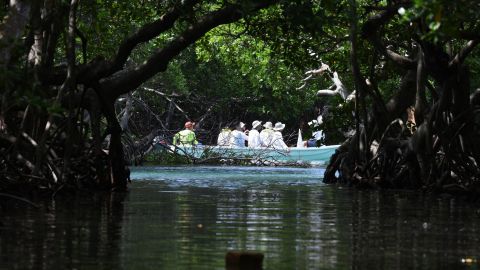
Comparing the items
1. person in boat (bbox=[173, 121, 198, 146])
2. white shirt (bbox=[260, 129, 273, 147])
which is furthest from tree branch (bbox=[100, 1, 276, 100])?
white shirt (bbox=[260, 129, 273, 147])

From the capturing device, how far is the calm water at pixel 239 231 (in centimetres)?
827

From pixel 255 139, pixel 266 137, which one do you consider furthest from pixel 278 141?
pixel 255 139

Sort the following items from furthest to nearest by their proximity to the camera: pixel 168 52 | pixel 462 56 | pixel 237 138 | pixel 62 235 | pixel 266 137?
pixel 266 137, pixel 237 138, pixel 462 56, pixel 168 52, pixel 62 235

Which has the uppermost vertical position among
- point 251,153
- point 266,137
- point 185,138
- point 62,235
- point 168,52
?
point 168,52

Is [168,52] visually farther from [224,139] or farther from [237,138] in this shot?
[237,138]

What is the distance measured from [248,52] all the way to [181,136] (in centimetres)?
736

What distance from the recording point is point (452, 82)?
1705 centimetres

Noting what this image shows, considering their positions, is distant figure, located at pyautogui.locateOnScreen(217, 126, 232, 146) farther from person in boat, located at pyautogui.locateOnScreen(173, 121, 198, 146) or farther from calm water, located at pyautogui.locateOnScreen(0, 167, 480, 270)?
calm water, located at pyautogui.locateOnScreen(0, 167, 480, 270)

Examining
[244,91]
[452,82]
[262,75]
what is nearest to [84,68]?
[452,82]

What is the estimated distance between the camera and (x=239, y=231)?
10672mm

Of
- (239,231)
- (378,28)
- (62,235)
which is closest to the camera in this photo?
(62,235)

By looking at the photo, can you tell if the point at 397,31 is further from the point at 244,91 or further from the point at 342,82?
the point at 244,91

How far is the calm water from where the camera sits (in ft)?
27.1

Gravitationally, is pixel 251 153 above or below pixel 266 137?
below
